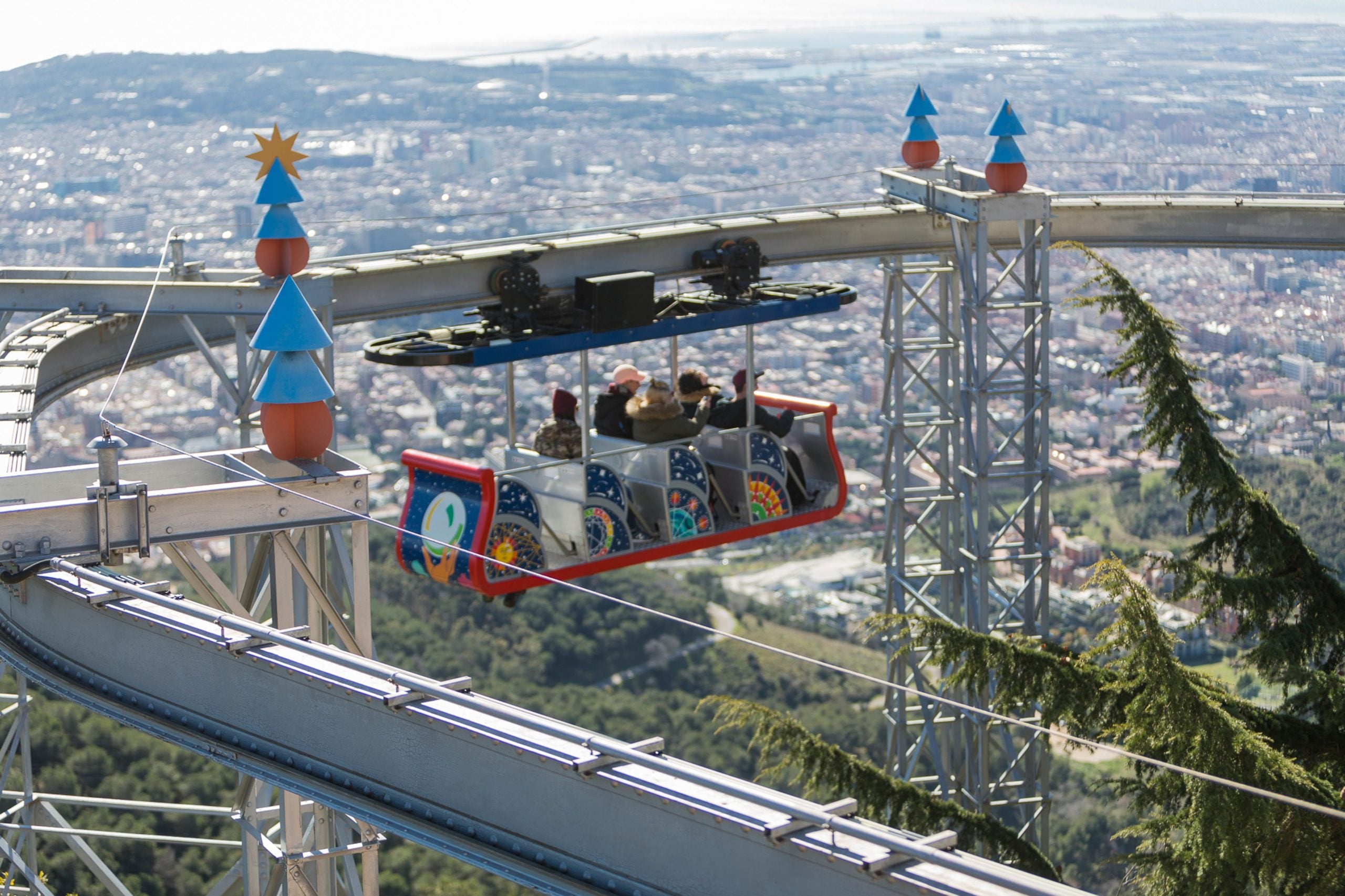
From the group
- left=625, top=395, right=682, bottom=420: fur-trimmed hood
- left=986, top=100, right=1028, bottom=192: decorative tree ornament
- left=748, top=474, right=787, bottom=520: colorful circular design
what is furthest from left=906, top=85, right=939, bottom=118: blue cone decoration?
left=625, top=395, right=682, bottom=420: fur-trimmed hood

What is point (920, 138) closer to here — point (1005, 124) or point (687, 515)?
point (1005, 124)

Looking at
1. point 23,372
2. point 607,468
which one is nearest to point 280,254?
point 23,372

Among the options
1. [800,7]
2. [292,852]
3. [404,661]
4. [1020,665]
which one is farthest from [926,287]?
[800,7]

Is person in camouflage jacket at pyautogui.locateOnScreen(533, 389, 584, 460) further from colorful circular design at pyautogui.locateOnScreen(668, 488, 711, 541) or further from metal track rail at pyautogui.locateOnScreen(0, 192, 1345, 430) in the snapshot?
metal track rail at pyautogui.locateOnScreen(0, 192, 1345, 430)

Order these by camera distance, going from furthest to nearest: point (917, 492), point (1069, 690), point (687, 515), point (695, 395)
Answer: point (917, 492)
point (695, 395)
point (687, 515)
point (1069, 690)

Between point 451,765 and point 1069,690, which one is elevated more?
point 451,765

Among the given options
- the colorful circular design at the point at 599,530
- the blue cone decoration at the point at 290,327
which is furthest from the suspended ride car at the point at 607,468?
the blue cone decoration at the point at 290,327

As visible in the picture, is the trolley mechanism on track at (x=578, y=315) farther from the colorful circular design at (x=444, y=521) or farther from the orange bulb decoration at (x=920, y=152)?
the orange bulb decoration at (x=920, y=152)
